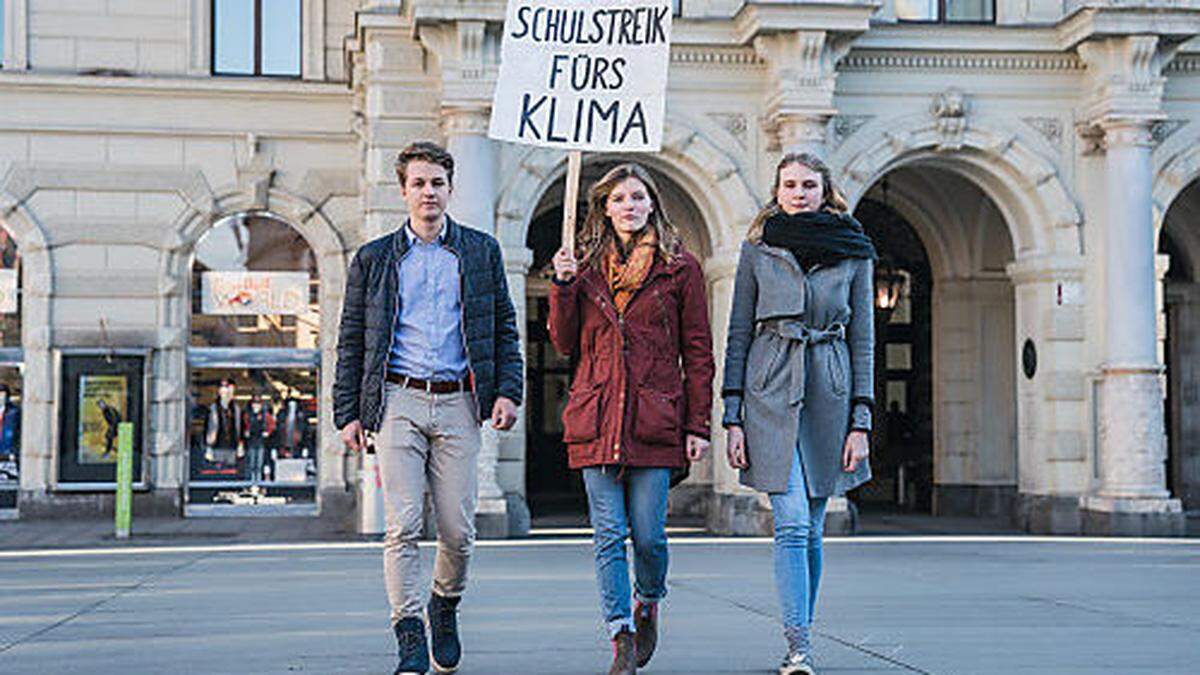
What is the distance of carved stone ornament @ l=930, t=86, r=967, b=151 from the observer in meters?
17.8

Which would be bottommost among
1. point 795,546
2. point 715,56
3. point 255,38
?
point 795,546

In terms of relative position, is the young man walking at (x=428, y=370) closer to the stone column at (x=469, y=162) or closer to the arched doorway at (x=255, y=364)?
the stone column at (x=469, y=162)

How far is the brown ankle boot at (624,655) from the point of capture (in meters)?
6.11

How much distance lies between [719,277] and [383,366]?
1193 centimetres

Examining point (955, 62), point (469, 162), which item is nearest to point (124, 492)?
point (469, 162)

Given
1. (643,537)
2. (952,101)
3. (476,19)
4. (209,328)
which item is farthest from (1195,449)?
(643,537)

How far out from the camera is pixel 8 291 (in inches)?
808

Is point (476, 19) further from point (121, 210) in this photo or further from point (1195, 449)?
point (1195, 449)

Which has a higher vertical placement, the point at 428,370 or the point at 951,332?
the point at 951,332

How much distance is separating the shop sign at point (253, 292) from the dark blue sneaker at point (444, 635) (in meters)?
15.1

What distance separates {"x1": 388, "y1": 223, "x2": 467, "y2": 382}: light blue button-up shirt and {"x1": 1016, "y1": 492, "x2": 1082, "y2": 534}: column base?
1286cm

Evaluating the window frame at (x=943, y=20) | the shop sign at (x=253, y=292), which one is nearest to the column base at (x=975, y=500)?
the window frame at (x=943, y=20)

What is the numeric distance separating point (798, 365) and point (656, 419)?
0.71m

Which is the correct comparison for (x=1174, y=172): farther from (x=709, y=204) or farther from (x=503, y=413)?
(x=503, y=413)
